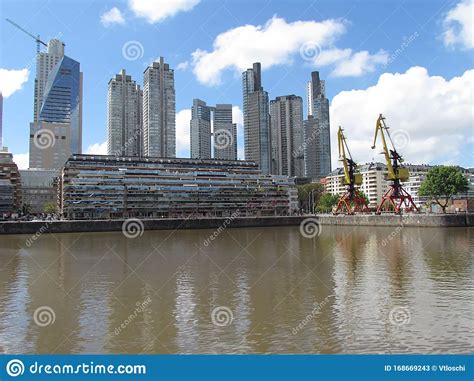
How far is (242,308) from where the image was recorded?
603 inches

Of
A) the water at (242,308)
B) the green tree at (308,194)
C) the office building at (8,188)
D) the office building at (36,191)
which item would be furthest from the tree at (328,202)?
the water at (242,308)

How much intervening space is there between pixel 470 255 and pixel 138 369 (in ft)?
91.2

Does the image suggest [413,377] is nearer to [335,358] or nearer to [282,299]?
[335,358]

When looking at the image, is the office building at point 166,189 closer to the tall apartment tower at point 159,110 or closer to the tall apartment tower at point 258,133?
the tall apartment tower at point 159,110

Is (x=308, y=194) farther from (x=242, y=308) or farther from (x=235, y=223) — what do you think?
(x=242, y=308)

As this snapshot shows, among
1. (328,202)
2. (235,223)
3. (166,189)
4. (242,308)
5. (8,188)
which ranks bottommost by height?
(242,308)

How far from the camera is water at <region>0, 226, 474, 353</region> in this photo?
1157 cm

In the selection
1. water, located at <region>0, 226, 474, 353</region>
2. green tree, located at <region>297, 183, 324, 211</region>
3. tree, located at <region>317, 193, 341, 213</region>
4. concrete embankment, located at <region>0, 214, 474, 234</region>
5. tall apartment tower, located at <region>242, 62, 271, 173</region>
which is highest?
tall apartment tower, located at <region>242, 62, 271, 173</region>

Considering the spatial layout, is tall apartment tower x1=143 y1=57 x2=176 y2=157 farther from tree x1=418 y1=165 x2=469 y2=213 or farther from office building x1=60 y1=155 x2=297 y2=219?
tree x1=418 y1=165 x2=469 y2=213

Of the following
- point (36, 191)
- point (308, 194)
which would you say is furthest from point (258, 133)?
point (36, 191)

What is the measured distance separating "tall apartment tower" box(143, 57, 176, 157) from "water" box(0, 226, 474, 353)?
5898 inches

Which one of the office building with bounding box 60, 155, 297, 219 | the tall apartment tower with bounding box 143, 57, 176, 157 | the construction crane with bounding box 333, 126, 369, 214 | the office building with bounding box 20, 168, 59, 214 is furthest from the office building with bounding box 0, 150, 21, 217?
the construction crane with bounding box 333, 126, 369, 214

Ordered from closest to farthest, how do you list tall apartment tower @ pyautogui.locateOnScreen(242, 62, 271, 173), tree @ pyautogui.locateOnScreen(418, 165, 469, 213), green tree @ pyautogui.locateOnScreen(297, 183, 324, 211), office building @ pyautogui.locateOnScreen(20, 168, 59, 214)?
tree @ pyautogui.locateOnScreen(418, 165, 469, 213) < green tree @ pyautogui.locateOnScreen(297, 183, 324, 211) < office building @ pyautogui.locateOnScreen(20, 168, 59, 214) < tall apartment tower @ pyautogui.locateOnScreen(242, 62, 271, 173)

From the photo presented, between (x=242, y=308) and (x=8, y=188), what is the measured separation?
405 feet
